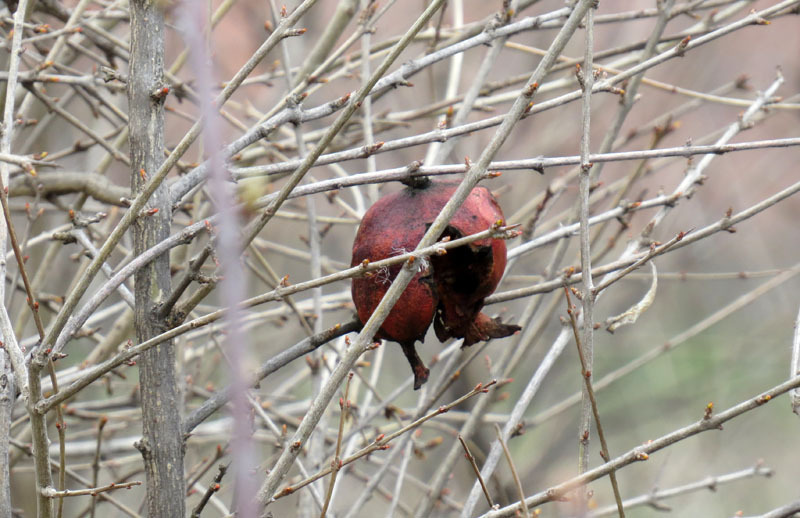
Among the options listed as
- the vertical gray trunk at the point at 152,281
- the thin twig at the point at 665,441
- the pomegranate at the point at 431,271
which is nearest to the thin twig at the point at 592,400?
the thin twig at the point at 665,441

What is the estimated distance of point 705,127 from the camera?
7.10 meters

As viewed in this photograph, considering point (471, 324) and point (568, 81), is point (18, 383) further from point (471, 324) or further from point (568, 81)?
point (568, 81)

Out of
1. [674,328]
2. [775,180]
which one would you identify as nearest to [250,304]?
[775,180]

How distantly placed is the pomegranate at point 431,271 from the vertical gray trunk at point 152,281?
0.97 feet

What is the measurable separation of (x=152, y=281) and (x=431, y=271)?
0.42 m

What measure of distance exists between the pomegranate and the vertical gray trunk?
0.30 meters

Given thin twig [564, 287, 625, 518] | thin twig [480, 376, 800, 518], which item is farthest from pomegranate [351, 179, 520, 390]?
thin twig [480, 376, 800, 518]

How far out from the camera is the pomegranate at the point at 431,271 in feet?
3.87

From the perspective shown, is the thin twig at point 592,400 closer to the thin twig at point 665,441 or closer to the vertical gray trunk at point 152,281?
the thin twig at point 665,441

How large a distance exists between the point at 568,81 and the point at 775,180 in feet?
13.4

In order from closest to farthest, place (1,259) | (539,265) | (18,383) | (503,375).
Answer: (18,383) → (1,259) → (503,375) → (539,265)

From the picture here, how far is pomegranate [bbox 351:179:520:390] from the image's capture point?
1181 mm

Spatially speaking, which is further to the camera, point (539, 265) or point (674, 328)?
point (674, 328)

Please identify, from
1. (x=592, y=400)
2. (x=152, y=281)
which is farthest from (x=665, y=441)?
(x=152, y=281)
